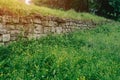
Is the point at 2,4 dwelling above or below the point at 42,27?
above

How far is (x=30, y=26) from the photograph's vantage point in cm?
1012

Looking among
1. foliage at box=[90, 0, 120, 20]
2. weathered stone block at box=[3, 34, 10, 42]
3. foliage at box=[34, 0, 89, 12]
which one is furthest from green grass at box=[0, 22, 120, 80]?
foliage at box=[90, 0, 120, 20]

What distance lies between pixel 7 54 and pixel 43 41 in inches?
97.8

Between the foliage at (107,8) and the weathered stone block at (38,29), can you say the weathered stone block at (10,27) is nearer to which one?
the weathered stone block at (38,29)

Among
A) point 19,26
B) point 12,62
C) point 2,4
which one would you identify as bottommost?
point 12,62

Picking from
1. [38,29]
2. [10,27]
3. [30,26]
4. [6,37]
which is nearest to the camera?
[6,37]

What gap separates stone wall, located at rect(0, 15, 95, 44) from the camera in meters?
8.84

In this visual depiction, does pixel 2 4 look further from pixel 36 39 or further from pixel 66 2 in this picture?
pixel 66 2

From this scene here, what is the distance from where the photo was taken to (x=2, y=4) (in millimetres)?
9016

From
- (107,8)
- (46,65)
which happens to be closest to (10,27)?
(46,65)

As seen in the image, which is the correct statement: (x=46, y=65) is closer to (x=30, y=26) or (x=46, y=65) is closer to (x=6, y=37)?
(x=6, y=37)

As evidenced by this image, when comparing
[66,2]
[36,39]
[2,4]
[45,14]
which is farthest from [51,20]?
[66,2]

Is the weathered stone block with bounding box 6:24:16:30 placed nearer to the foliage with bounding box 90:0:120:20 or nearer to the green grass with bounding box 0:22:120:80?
the green grass with bounding box 0:22:120:80

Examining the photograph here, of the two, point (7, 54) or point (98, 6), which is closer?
point (7, 54)
